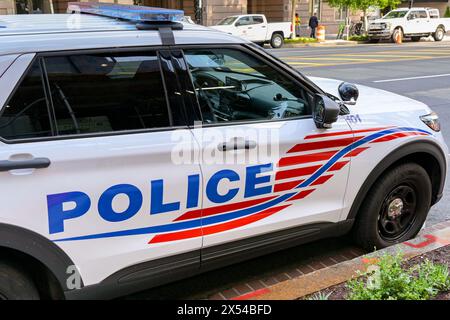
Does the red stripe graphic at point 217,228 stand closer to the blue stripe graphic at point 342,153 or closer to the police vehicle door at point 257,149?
the police vehicle door at point 257,149

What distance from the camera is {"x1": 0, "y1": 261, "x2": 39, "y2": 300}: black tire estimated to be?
2.46 m

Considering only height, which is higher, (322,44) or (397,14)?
(397,14)

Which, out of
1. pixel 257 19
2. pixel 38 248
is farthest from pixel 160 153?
pixel 257 19

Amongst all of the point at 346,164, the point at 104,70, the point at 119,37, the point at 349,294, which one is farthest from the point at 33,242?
the point at 346,164

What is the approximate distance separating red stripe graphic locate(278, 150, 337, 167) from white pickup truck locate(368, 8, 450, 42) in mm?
27312

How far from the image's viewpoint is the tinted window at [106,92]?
103 inches

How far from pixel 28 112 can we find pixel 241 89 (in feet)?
5.19

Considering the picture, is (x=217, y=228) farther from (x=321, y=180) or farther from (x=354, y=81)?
(x=354, y=81)

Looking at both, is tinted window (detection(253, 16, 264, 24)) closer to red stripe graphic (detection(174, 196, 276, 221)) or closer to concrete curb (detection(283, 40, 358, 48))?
concrete curb (detection(283, 40, 358, 48))

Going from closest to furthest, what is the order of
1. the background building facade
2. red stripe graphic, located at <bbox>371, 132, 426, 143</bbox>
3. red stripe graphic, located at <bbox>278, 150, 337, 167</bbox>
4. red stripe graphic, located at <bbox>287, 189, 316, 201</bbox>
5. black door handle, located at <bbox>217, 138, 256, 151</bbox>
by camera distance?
black door handle, located at <bbox>217, 138, 256, 151</bbox>
red stripe graphic, located at <bbox>278, 150, 337, 167</bbox>
red stripe graphic, located at <bbox>287, 189, 316, 201</bbox>
red stripe graphic, located at <bbox>371, 132, 426, 143</bbox>
the background building facade

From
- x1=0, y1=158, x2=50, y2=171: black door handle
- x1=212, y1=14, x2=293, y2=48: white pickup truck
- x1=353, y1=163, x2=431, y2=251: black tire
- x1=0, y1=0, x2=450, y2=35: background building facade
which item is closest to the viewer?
x1=0, y1=158, x2=50, y2=171: black door handle

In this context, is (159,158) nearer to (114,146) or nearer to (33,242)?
(114,146)

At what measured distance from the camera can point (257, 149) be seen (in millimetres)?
3062

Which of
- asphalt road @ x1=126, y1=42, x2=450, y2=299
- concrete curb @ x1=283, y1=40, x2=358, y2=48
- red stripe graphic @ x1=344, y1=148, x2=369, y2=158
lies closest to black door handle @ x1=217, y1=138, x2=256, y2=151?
red stripe graphic @ x1=344, y1=148, x2=369, y2=158
